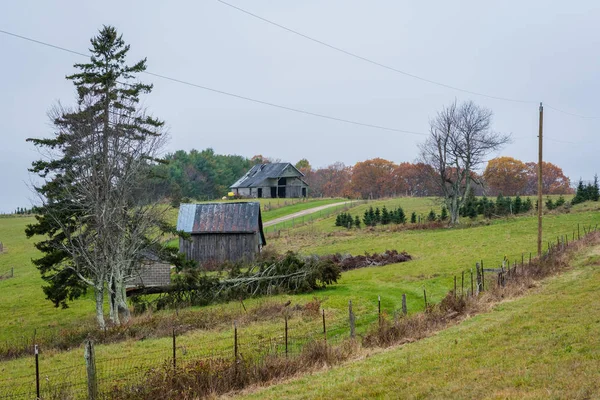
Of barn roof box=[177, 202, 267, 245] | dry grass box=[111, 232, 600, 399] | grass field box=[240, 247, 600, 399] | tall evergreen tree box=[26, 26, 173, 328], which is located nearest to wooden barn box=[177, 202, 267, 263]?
barn roof box=[177, 202, 267, 245]

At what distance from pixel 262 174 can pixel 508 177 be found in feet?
136

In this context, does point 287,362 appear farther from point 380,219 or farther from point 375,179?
point 375,179

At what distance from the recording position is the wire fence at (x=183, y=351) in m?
11.4

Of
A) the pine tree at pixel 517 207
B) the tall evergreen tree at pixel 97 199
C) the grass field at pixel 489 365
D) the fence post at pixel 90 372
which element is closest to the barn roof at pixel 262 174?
the pine tree at pixel 517 207

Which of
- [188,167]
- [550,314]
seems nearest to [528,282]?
[550,314]

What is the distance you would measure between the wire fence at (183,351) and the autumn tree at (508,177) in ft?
219

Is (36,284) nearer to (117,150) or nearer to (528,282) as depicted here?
(117,150)

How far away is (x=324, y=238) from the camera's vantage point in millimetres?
47312

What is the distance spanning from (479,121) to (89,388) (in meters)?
48.4

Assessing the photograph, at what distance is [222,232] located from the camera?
39406 mm

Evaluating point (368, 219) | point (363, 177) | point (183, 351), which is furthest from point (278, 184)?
point (183, 351)

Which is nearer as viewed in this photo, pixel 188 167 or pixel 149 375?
pixel 149 375

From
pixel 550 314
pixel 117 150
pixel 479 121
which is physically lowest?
pixel 550 314

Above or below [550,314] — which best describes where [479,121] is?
above
